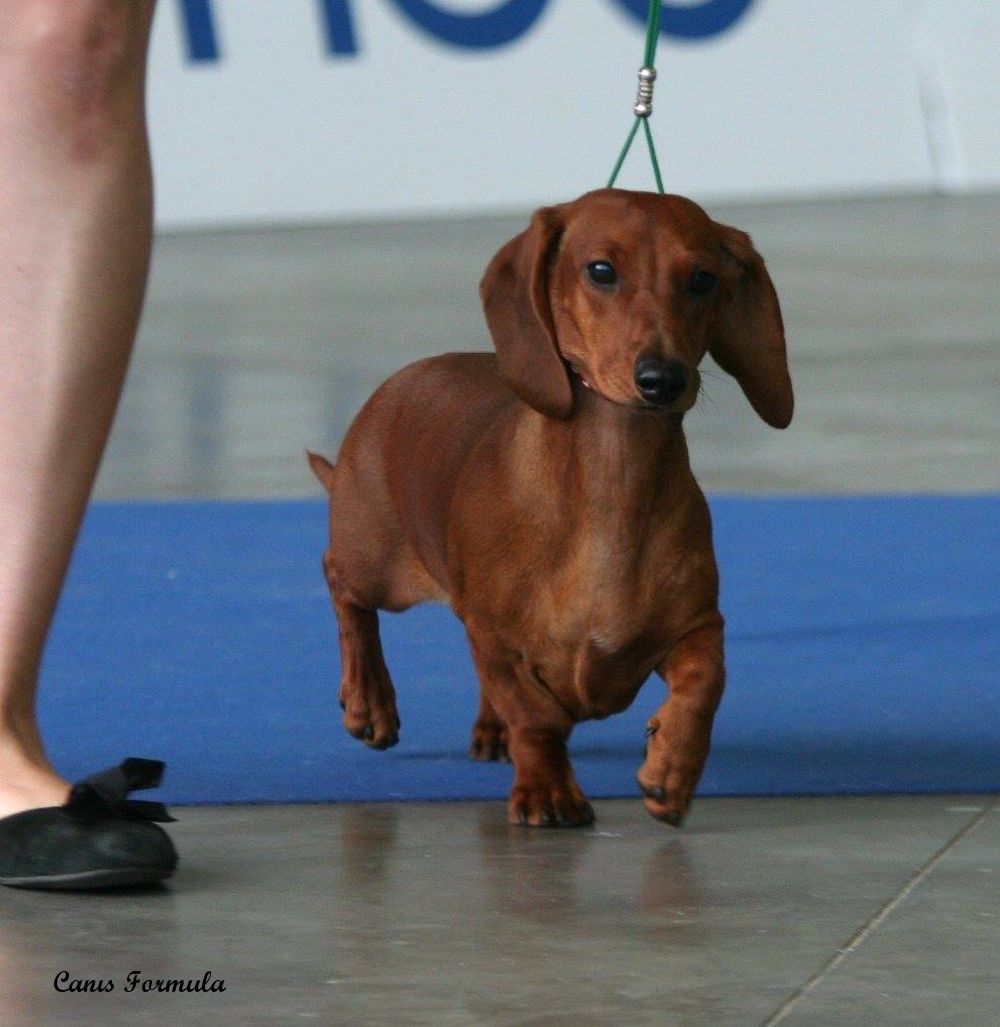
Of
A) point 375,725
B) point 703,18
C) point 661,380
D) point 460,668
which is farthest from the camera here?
point 703,18

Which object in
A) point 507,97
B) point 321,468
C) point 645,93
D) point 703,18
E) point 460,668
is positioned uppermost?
point 645,93

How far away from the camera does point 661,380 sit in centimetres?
205

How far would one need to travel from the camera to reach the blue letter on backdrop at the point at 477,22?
895 cm

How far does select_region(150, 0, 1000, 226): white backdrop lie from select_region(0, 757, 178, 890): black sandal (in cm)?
713

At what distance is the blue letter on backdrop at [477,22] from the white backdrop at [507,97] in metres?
0.02

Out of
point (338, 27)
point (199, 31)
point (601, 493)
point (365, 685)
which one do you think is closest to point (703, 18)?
point (338, 27)

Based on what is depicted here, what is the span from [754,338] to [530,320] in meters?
0.21

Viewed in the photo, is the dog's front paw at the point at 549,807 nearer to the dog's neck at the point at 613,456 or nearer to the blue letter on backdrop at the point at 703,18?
the dog's neck at the point at 613,456

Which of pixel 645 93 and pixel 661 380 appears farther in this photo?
pixel 645 93

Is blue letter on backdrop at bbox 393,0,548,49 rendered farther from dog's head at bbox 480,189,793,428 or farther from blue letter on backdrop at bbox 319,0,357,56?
dog's head at bbox 480,189,793,428

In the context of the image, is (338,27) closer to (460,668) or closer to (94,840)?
(460,668)

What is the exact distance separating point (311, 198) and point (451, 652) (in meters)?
6.23

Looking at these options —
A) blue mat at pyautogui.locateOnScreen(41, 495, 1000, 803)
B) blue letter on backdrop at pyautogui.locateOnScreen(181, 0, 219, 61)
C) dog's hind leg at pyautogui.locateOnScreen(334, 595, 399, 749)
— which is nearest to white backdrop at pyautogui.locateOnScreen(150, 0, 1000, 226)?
blue letter on backdrop at pyautogui.locateOnScreen(181, 0, 219, 61)

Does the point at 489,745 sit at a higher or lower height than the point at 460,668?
higher
